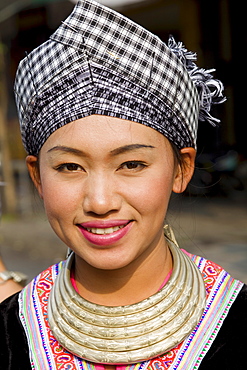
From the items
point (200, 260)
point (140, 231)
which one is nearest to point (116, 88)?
point (140, 231)

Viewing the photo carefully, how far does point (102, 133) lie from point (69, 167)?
0.17 metres

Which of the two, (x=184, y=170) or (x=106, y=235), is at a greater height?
(x=184, y=170)

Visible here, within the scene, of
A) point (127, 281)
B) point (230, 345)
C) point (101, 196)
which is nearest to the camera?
point (101, 196)

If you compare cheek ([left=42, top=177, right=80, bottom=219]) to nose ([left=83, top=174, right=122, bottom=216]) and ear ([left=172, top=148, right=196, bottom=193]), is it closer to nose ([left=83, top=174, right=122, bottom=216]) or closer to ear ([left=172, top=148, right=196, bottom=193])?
nose ([left=83, top=174, right=122, bottom=216])

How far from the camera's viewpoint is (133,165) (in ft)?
4.87

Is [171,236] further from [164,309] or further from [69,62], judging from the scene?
[69,62]

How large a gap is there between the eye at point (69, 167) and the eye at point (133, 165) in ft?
0.45

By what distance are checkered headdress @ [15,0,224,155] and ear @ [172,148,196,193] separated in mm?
122

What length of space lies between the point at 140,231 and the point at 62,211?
25 centimetres

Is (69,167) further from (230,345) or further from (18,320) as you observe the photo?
(230,345)

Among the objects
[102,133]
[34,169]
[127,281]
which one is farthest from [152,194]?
[34,169]

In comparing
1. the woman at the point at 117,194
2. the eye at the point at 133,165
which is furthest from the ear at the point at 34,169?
the eye at the point at 133,165

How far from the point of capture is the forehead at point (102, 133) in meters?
1.43

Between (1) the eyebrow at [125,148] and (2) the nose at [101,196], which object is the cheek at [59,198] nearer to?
(2) the nose at [101,196]
